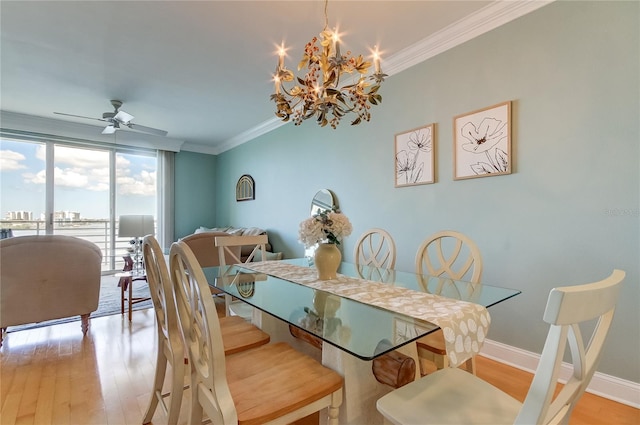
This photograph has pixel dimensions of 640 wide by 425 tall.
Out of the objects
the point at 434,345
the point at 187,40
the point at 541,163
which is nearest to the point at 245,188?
the point at 187,40

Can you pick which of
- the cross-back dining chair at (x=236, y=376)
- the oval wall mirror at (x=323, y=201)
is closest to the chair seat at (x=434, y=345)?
the cross-back dining chair at (x=236, y=376)

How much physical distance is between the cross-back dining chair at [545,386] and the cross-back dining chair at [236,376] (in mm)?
250

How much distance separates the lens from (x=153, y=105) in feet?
13.1

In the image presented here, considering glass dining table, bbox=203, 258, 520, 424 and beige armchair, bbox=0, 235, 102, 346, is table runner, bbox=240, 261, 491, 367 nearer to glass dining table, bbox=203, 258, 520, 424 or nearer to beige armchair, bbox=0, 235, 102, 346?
glass dining table, bbox=203, 258, 520, 424

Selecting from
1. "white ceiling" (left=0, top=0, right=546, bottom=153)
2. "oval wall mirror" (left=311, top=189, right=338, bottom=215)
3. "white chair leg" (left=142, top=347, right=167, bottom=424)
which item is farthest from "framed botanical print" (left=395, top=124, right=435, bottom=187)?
"white chair leg" (left=142, top=347, right=167, bottom=424)

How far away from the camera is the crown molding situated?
2.05 m

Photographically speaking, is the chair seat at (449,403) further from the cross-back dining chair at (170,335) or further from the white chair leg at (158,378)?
the white chair leg at (158,378)

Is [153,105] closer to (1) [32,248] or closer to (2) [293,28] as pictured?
(1) [32,248]

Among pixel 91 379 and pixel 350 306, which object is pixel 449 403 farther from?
pixel 91 379

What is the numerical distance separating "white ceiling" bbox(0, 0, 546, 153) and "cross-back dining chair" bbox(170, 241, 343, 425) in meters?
1.98

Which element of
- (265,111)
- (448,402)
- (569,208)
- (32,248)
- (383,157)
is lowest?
(448,402)

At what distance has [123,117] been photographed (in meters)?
3.55

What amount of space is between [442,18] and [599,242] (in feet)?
6.04

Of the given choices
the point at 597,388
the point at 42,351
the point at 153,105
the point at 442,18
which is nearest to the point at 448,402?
the point at 597,388
